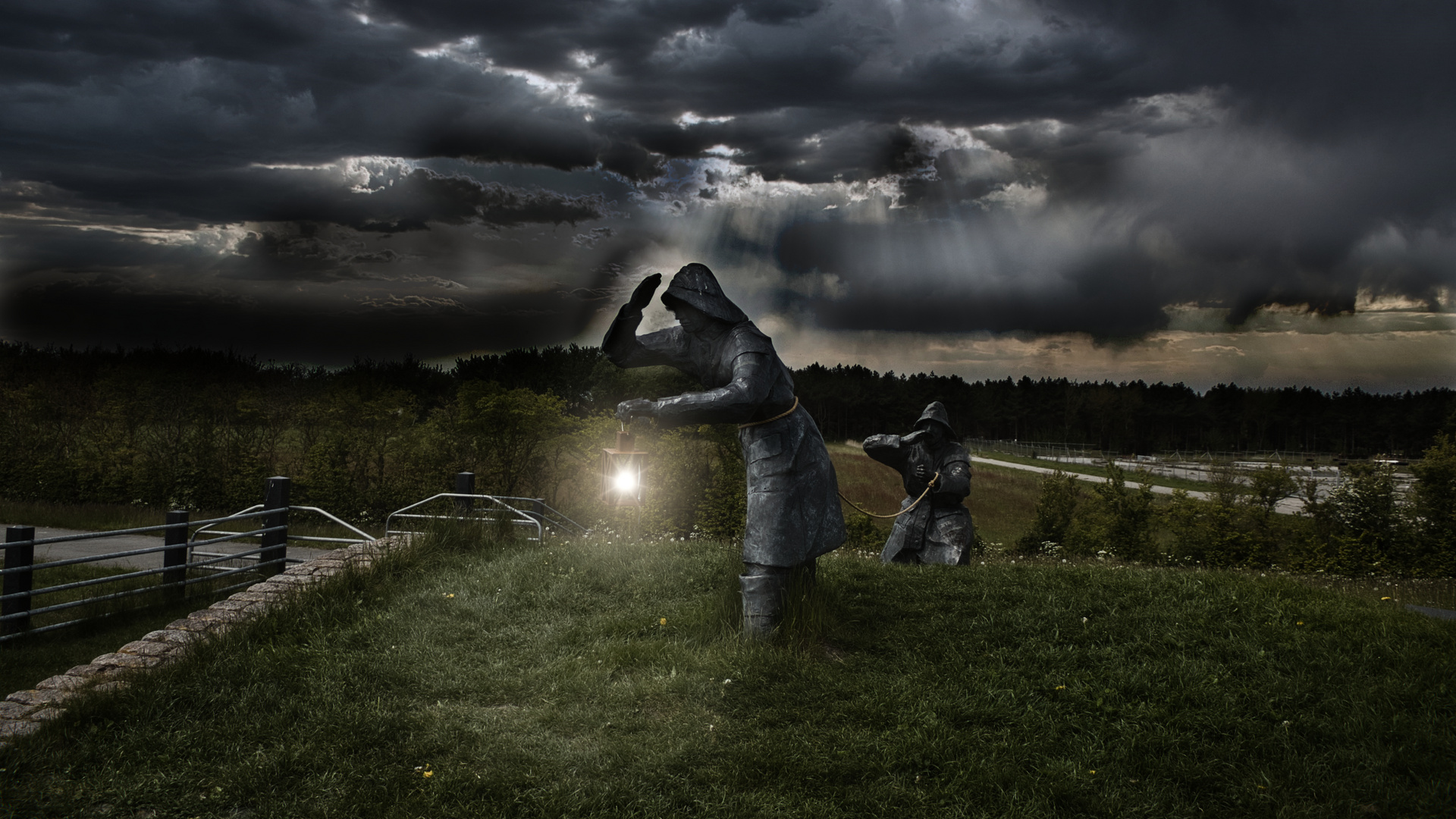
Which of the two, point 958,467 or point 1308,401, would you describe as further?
point 1308,401

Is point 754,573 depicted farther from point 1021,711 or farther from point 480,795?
point 480,795

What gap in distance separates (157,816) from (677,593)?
4186mm

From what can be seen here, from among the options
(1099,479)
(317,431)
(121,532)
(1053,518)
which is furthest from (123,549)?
(1099,479)

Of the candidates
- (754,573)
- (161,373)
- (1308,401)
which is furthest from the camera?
(1308,401)

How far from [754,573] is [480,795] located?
2376mm

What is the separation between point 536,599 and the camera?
7289 mm

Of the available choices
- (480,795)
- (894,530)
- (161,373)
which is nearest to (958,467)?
(894,530)

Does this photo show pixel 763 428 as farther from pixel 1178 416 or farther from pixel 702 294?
pixel 1178 416

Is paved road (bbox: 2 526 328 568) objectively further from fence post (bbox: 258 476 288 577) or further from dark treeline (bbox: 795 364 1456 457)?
dark treeline (bbox: 795 364 1456 457)

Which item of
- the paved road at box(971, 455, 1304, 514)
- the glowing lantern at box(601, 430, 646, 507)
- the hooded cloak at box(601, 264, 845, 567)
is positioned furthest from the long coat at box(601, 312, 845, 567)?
the paved road at box(971, 455, 1304, 514)

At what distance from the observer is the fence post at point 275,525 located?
10.8 metres

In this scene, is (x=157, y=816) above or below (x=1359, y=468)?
below

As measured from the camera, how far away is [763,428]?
18.7ft

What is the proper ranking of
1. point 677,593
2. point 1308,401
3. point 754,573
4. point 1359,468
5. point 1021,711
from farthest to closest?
point 1308,401, point 1359,468, point 677,593, point 754,573, point 1021,711
